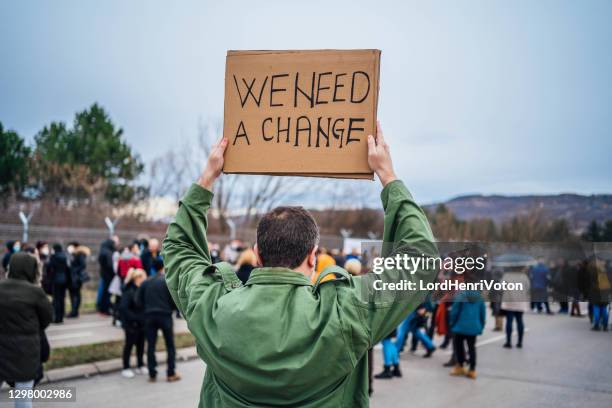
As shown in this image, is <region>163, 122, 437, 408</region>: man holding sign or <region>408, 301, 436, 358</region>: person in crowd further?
<region>408, 301, 436, 358</region>: person in crowd

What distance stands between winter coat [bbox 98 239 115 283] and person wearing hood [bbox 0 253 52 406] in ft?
27.4

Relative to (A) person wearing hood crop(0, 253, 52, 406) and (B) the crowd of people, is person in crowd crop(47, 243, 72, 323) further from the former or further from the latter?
(A) person wearing hood crop(0, 253, 52, 406)

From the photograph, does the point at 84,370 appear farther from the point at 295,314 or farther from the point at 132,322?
the point at 295,314

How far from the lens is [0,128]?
3080 centimetres

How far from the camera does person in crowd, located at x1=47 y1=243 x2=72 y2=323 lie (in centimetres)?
1234

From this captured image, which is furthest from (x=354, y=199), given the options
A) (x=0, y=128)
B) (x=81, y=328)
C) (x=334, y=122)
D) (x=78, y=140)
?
(x=334, y=122)

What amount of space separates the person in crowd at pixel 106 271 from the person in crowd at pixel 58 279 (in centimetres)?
87

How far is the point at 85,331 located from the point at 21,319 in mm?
6957

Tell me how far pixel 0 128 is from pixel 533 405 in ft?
106

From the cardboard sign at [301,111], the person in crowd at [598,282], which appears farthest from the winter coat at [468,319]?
the cardboard sign at [301,111]

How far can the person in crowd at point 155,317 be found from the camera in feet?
26.7

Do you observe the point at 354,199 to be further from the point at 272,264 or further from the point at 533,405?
the point at 272,264

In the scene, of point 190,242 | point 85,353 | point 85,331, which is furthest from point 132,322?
point 190,242

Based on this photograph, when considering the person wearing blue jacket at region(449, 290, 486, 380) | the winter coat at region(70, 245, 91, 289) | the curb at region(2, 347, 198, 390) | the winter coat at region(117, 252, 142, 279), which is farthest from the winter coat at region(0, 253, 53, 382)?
the winter coat at region(70, 245, 91, 289)
